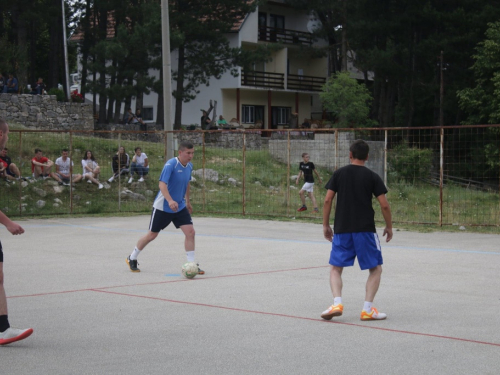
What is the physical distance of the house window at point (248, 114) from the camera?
5159 centimetres

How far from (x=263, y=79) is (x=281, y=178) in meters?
31.5

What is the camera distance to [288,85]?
53625mm

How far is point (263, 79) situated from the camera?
5209 centimetres

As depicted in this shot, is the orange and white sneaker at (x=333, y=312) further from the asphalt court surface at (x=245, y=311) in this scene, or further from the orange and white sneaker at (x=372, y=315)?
the orange and white sneaker at (x=372, y=315)

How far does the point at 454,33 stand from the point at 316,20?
11.7 metres

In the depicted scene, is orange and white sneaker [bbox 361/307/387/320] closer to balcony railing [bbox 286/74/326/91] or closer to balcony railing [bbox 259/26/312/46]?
balcony railing [bbox 259/26/312/46]

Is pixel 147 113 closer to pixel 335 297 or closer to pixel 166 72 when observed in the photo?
pixel 166 72

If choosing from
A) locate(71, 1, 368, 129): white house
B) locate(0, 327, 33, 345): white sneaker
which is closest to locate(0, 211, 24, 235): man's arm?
locate(0, 327, 33, 345): white sneaker

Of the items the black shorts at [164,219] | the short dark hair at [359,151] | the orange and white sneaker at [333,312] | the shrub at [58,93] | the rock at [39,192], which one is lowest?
the orange and white sneaker at [333,312]

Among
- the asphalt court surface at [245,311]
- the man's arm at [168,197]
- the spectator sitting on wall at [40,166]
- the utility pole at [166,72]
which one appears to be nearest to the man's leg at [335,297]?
the asphalt court surface at [245,311]

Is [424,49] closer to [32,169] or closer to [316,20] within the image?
[316,20]

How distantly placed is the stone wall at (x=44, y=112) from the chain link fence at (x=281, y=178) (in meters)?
7.61

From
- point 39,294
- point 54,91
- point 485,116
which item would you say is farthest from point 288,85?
point 39,294

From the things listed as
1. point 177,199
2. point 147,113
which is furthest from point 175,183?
point 147,113
